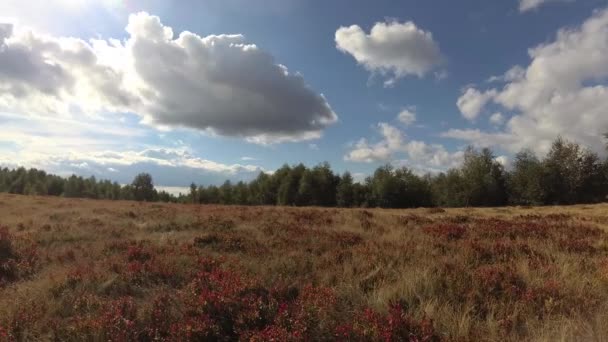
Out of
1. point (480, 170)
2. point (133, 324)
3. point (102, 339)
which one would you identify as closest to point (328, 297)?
point (133, 324)

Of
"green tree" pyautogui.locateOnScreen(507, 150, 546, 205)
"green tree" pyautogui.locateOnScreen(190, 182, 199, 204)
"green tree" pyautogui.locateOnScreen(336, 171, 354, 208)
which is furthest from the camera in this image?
"green tree" pyautogui.locateOnScreen(190, 182, 199, 204)

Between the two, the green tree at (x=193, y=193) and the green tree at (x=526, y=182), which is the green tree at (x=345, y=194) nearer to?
the green tree at (x=526, y=182)

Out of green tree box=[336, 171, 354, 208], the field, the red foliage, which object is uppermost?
green tree box=[336, 171, 354, 208]

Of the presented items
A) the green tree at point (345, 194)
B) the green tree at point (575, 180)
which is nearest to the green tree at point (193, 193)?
the green tree at point (345, 194)

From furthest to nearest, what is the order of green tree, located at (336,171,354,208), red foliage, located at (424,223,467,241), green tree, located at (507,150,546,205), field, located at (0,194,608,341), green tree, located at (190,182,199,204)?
green tree, located at (190,182,199,204) → green tree, located at (336,171,354,208) → green tree, located at (507,150,546,205) → red foliage, located at (424,223,467,241) → field, located at (0,194,608,341)

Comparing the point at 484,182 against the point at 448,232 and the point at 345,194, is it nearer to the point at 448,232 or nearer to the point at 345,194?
the point at 345,194

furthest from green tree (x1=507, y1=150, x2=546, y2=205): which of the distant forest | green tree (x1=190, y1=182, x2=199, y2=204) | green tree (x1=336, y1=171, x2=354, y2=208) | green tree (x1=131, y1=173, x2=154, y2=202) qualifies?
green tree (x1=131, y1=173, x2=154, y2=202)

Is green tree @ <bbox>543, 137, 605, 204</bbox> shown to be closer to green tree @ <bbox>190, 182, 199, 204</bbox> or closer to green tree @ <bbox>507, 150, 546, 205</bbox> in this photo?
green tree @ <bbox>507, 150, 546, 205</bbox>

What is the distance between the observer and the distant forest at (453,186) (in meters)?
56.6

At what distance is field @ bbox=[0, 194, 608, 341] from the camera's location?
4.86m

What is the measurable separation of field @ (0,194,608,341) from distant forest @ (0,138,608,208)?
54252 mm

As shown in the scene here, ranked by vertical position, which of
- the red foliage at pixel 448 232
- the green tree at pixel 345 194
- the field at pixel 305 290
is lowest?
the field at pixel 305 290

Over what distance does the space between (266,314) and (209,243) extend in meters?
5.35

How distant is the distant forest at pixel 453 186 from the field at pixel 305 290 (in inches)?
2136
